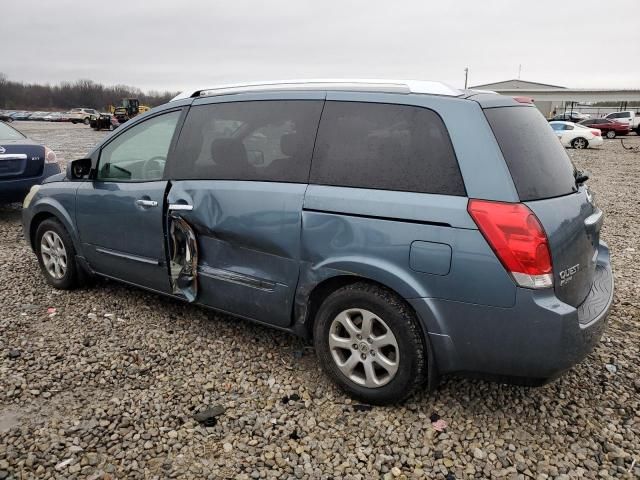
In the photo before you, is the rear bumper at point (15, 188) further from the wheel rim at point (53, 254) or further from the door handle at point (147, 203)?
the door handle at point (147, 203)

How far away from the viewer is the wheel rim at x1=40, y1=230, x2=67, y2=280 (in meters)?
4.68

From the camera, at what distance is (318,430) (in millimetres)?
2818

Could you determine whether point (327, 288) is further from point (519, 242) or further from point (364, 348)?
point (519, 242)

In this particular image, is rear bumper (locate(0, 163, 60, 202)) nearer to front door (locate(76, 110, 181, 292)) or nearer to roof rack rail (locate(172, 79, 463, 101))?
front door (locate(76, 110, 181, 292))

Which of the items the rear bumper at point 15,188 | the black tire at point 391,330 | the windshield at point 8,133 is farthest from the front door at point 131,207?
the windshield at point 8,133

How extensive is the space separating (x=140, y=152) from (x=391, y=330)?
98.9 inches

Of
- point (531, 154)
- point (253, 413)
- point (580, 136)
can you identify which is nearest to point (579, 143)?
point (580, 136)

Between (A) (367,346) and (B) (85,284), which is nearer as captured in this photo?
(A) (367,346)

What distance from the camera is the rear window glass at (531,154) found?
260 centimetres

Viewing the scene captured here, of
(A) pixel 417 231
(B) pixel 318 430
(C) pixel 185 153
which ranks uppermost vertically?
(C) pixel 185 153

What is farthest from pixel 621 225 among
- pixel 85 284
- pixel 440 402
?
pixel 85 284

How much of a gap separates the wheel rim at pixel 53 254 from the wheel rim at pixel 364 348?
115 inches

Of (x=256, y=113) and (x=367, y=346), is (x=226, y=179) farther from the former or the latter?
(x=367, y=346)

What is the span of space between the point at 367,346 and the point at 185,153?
1.90 m
